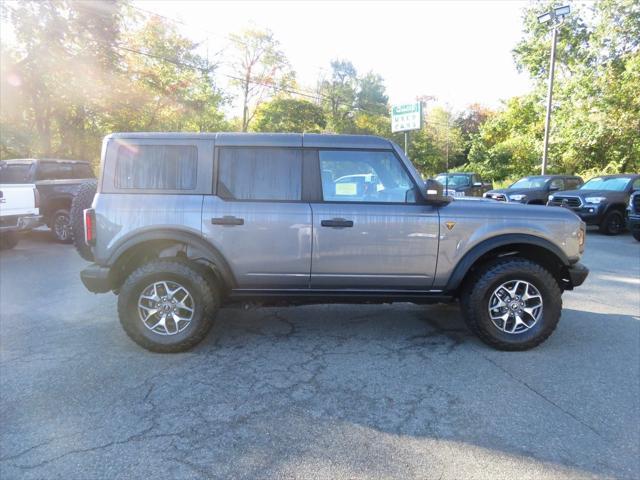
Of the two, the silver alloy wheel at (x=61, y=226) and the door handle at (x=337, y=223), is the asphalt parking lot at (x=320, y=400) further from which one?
the silver alloy wheel at (x=61, y=226)

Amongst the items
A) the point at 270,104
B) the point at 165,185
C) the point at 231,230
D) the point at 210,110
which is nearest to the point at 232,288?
the point at 231,230

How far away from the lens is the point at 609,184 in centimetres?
1242

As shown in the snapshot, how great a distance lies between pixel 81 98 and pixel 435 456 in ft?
58.2

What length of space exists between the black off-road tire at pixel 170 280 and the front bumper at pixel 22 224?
224 inches

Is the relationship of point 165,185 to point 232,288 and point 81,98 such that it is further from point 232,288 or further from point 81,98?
point 81,98

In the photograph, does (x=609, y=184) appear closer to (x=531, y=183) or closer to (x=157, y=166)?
(x=531, y=183)

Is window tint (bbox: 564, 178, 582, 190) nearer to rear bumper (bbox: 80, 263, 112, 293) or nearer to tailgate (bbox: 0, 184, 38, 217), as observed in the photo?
rear bumper (bbox: 80, 263, 112, 293)

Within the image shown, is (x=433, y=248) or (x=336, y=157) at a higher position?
(x=336, y=157)

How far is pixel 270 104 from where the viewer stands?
3459 cm

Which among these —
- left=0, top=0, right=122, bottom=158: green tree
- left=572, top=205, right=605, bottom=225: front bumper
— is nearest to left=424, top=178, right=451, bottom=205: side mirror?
left=572, top=205, right=605, bottom=225: front bumper

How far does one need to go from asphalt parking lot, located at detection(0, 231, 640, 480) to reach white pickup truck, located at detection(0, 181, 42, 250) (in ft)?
12.4

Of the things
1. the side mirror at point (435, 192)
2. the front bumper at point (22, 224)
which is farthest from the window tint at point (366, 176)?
the front bumper at point (22, 224)

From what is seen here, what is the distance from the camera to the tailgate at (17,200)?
7602 millimetres

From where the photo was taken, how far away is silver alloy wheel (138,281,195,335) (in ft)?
12.3
